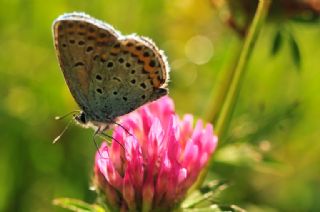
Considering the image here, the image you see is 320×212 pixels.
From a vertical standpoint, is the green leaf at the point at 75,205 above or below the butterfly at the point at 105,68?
below

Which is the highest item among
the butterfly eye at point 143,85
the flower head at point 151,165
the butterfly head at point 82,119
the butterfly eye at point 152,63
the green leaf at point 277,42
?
the green leaf at point 277,42

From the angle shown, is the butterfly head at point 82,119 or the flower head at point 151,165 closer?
the flower head at point 151,165

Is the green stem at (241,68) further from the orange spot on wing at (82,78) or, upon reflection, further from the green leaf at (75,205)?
the orange spot on wing at (82,78)

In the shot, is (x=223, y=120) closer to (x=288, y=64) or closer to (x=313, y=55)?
(x=288, y=64)

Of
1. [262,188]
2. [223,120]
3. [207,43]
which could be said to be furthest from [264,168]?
[207,43]

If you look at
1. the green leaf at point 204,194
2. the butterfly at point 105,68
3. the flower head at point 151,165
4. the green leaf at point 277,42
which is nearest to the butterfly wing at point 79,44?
the butterfly at point 105,68

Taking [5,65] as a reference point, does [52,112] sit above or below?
below

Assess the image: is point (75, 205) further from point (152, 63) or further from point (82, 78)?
point (152, 63)

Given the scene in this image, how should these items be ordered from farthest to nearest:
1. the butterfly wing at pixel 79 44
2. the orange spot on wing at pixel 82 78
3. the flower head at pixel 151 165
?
the orange spot on wing at pixel 82 78, the butterfly wing at pixel 79 44, the flower head at pixel 151 165
